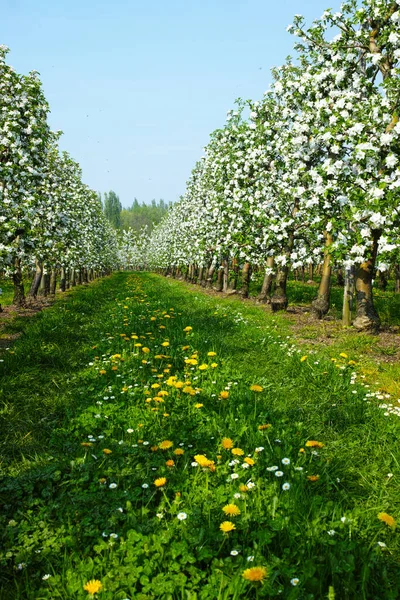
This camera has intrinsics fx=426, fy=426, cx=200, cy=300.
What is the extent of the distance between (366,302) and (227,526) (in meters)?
11.6

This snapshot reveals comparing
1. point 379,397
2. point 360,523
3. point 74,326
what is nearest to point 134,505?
point 360,523

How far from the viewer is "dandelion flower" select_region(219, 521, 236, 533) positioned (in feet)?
11.2

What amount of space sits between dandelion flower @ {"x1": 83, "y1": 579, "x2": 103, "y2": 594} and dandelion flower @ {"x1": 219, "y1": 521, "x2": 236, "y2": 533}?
0.99 metres

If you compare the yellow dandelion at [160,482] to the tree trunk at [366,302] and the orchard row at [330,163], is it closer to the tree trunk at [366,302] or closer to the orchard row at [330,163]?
the orchard row at [330,163]

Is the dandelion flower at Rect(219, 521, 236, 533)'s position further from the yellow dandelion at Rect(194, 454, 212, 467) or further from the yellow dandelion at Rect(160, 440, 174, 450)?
the yellow dandelion at Rect(160, 440, 174, 450)

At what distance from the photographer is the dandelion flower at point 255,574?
293 cm

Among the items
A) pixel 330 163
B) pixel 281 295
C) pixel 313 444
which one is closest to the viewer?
pixel 313 444

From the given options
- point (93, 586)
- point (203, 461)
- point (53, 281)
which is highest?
point (53, 281)

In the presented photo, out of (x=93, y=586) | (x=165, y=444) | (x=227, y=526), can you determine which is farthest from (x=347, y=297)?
(x=93, y=586)

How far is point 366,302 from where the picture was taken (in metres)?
13.7

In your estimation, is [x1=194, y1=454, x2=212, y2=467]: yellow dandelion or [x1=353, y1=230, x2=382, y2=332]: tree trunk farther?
[x1=353, y1=230, x2=382, y2=332]: tree trunk

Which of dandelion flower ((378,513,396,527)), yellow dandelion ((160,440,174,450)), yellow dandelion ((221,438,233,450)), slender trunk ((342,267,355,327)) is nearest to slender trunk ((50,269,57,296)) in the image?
slender trunk ((342,267,355,327))

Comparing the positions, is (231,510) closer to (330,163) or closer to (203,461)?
(203,461)

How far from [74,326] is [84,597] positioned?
11.2 meters
